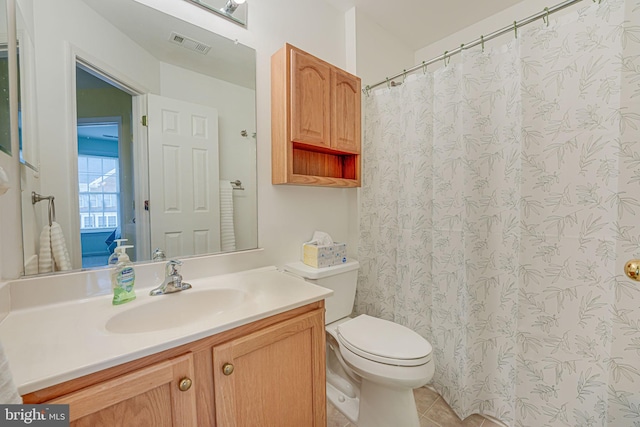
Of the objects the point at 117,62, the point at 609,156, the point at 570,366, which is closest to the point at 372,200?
the point at 609,156

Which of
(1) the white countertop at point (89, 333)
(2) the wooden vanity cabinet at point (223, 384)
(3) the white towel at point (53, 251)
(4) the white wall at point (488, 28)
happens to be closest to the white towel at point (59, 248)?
(3) the white towel at point (53, 251)

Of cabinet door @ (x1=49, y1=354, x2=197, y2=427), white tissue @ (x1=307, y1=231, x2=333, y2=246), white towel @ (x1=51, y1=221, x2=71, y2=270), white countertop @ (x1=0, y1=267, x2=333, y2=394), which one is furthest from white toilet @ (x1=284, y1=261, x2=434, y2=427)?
white towel @ (x1=51, y1=221, x2=71, y2=270)

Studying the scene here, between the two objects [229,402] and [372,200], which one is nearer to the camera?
[229,402]

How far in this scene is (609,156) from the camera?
99 cm

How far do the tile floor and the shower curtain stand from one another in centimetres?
5

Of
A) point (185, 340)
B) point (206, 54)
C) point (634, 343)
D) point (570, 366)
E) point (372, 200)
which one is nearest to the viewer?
point (185, 340)

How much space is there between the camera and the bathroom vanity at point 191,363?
585 millimetres

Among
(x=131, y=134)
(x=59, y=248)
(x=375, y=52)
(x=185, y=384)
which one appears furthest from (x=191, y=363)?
(x=375, y=52)

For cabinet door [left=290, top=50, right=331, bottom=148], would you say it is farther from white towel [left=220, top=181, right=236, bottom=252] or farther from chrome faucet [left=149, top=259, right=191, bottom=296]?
chrome faucet [left=149, top=259, right=191, bottom=296]

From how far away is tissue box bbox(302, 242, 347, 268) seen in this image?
4.76 feet

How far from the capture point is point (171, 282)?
1039 millimetres

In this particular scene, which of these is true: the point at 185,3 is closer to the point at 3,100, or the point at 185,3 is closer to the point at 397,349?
the point at 3,100

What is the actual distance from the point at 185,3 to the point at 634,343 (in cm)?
228

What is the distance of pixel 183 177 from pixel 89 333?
2.24 feet
